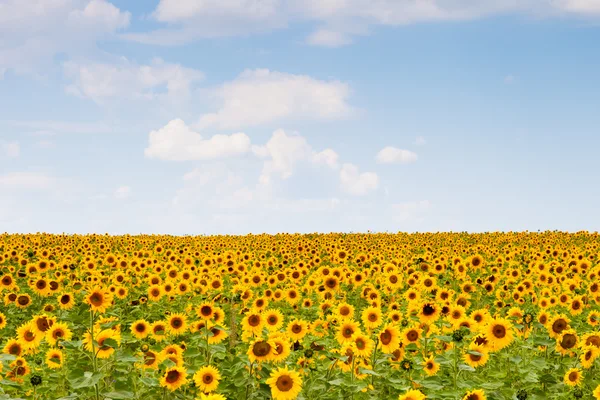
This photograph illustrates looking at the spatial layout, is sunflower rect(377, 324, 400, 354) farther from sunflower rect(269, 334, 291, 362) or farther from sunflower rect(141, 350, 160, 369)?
sunflower rect(141, 350, 160, 369)

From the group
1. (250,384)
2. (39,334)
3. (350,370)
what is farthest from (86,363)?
(350,370)

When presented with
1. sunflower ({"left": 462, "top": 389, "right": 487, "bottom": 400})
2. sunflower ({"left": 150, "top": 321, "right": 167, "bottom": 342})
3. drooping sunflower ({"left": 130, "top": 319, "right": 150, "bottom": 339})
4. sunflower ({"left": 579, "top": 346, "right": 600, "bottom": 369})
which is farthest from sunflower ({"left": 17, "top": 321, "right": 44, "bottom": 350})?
sunflower ({"left": 579, "top": 346, "right": 600, "bottom": 369})

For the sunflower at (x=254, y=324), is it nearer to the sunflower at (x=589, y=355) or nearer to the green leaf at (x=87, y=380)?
the green leaf at (x=87, y=380)

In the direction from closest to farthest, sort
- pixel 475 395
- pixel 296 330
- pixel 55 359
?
pixel 475 395 < pixel 296 330 < pixel 55 359

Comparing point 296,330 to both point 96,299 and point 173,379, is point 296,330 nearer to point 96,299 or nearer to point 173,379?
point 173,379

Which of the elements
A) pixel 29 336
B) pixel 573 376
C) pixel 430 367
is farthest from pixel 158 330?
pixel 573 376

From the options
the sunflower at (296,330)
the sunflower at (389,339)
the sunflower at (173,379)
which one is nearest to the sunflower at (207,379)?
the sunflower at (173,379)

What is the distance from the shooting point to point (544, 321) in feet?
32.8

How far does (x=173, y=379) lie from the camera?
21.2 feet

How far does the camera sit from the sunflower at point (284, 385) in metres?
5.84

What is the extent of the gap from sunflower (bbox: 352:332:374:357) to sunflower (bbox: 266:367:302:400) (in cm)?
164

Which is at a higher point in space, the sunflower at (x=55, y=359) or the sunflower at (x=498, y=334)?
the sunflower at (x=498, y=334)

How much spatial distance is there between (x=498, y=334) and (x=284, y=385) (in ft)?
11.3

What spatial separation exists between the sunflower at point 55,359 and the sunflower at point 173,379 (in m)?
2.66
